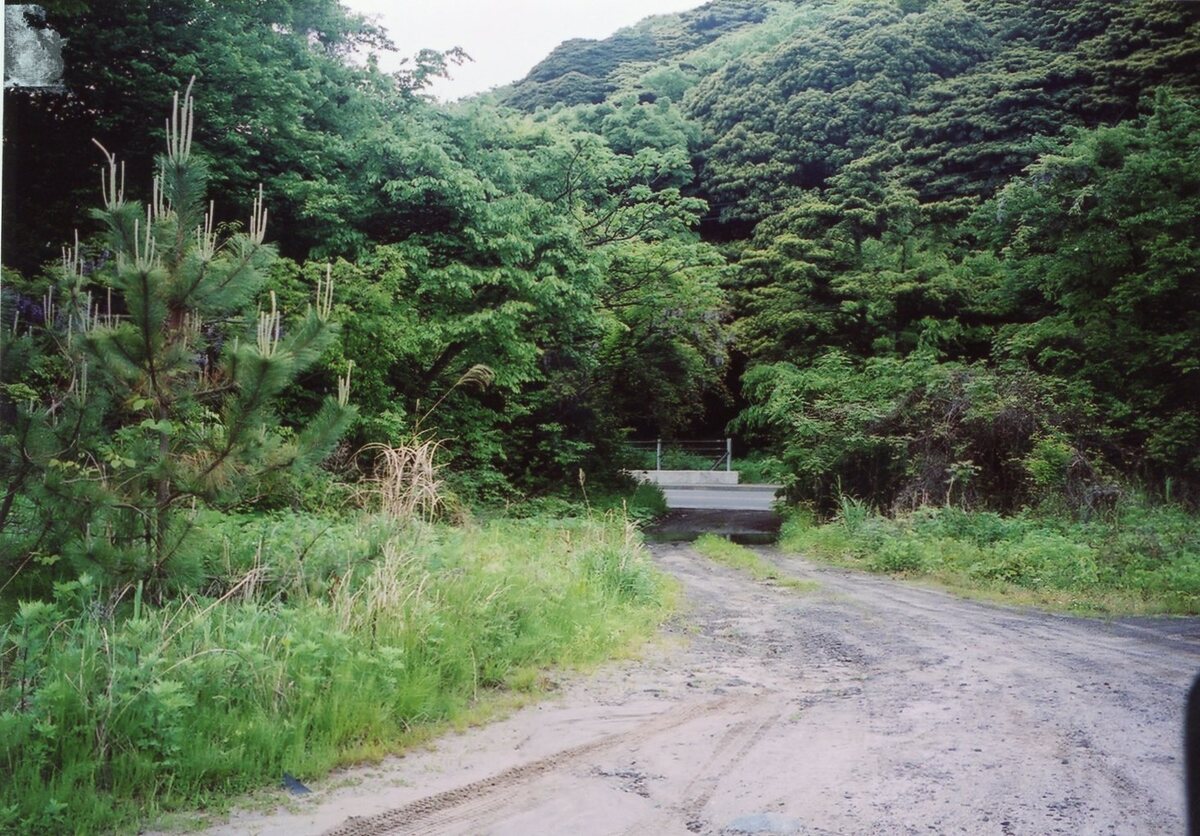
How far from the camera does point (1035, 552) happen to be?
2902 mm

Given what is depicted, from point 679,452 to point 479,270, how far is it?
1039mm

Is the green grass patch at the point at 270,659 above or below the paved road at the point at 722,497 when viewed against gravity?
below

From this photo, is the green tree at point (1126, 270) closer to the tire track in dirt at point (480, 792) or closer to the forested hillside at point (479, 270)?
the forested hillside at point (479, 270)

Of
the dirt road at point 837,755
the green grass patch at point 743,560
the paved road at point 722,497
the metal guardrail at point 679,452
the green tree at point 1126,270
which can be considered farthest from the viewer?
the green grass patch at point 743,560

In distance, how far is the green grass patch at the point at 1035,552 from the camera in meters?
1.90

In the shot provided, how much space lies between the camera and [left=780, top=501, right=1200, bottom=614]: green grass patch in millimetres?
1903

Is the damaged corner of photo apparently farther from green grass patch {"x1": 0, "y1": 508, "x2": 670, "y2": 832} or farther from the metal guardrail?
the metal guardrail

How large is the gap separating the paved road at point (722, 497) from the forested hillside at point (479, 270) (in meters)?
0.29

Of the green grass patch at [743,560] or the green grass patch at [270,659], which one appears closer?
the green grass patch at [270,659]

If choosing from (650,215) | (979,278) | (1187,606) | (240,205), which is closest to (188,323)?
(240,205)

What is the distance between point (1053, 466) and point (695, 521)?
4.91 ft

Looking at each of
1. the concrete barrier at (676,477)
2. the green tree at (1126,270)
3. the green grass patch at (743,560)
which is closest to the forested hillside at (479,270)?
the green tree at (1126,270)

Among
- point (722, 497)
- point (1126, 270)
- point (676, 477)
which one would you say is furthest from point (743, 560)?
point (1126, 270)

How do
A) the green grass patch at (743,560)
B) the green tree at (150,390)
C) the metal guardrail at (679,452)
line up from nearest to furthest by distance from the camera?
the green tree at (150,390) < the metal guardrail at (679,452) < the green grass patch at (743,560)
